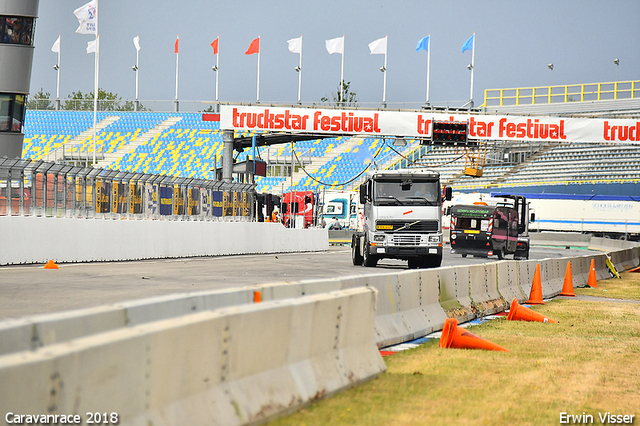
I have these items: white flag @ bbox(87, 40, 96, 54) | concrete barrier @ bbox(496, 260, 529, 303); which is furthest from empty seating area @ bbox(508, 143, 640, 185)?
concrete barrier @ bbox(496, 260, 529, 303)

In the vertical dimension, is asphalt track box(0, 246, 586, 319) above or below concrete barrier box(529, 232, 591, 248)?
above

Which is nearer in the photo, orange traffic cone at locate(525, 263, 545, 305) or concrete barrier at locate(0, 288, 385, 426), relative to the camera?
concrete barrier at locate(0, 288, 385, 426)

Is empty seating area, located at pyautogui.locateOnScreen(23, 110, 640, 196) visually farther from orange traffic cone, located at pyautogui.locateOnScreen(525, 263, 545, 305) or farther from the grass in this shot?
the grass

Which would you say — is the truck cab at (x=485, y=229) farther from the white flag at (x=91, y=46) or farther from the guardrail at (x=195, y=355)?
the guardrail at (x=195, y=355)

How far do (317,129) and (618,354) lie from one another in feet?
105

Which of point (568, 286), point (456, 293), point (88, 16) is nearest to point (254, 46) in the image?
point (88, 16)

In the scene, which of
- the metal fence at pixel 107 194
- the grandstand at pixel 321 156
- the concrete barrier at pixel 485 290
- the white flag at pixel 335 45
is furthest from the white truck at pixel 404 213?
the white flag at pixel 335 45

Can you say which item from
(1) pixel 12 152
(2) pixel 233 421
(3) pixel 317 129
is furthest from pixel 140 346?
(3) pixel 317 129

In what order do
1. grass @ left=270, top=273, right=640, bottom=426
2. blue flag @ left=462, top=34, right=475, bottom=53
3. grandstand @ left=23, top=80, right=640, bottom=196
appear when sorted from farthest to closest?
grandstand @ left=23, top=80, right=640, bottom=196 → blue flag @ left=462, top=34, right=475, bottom=53 → grass @ left=270, top=273, right=640, bottom=426

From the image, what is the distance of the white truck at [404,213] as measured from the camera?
79.9 feet

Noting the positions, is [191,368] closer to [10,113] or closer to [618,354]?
[618,354]

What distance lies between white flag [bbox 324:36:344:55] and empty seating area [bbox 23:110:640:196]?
765cm

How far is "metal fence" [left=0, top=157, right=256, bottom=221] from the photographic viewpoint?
20.9 m

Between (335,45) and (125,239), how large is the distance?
37.1 m
